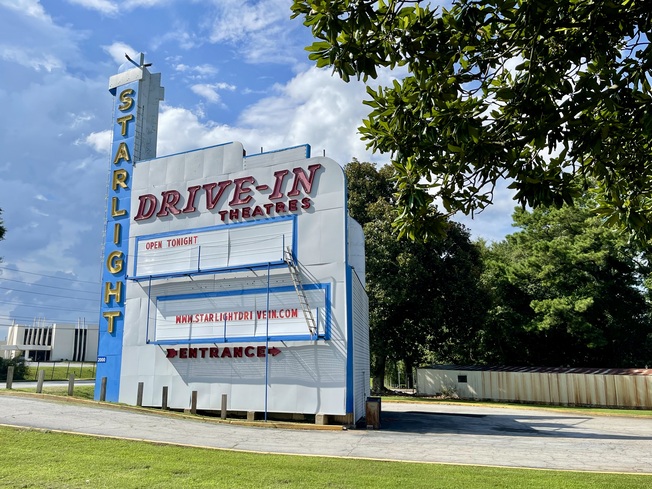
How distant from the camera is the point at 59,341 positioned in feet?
234

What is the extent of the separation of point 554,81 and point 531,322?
32.1m

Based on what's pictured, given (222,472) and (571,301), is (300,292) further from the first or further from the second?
(571,301)

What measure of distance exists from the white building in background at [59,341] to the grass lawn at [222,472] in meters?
66.8

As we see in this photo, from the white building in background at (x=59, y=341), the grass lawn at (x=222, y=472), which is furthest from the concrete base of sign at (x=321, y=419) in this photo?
the white building in background at (x=59, y=341)

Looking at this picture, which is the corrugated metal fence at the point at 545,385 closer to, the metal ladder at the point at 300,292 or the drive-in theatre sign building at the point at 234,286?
the drive-in theatre sign building at the point at 234,286

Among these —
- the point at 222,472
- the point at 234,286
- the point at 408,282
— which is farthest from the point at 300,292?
the point at 408,282

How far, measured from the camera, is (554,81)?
5617mm

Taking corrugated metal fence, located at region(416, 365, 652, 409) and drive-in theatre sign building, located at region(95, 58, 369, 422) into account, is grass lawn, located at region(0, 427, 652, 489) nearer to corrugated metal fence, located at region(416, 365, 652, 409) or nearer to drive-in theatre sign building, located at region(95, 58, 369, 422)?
drive-in theatre sign building, located at region(95, 58, 369, 422)

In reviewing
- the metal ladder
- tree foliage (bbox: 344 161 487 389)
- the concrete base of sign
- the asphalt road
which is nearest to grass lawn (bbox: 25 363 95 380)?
the asphalt road

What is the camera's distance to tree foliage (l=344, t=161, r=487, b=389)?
32.7 metres

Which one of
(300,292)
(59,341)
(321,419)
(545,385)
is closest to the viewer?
(321,419)

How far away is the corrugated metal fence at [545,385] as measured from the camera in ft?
93.7

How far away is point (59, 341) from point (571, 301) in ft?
209

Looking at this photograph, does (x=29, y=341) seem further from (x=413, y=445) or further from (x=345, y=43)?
(x=345, y=43)
